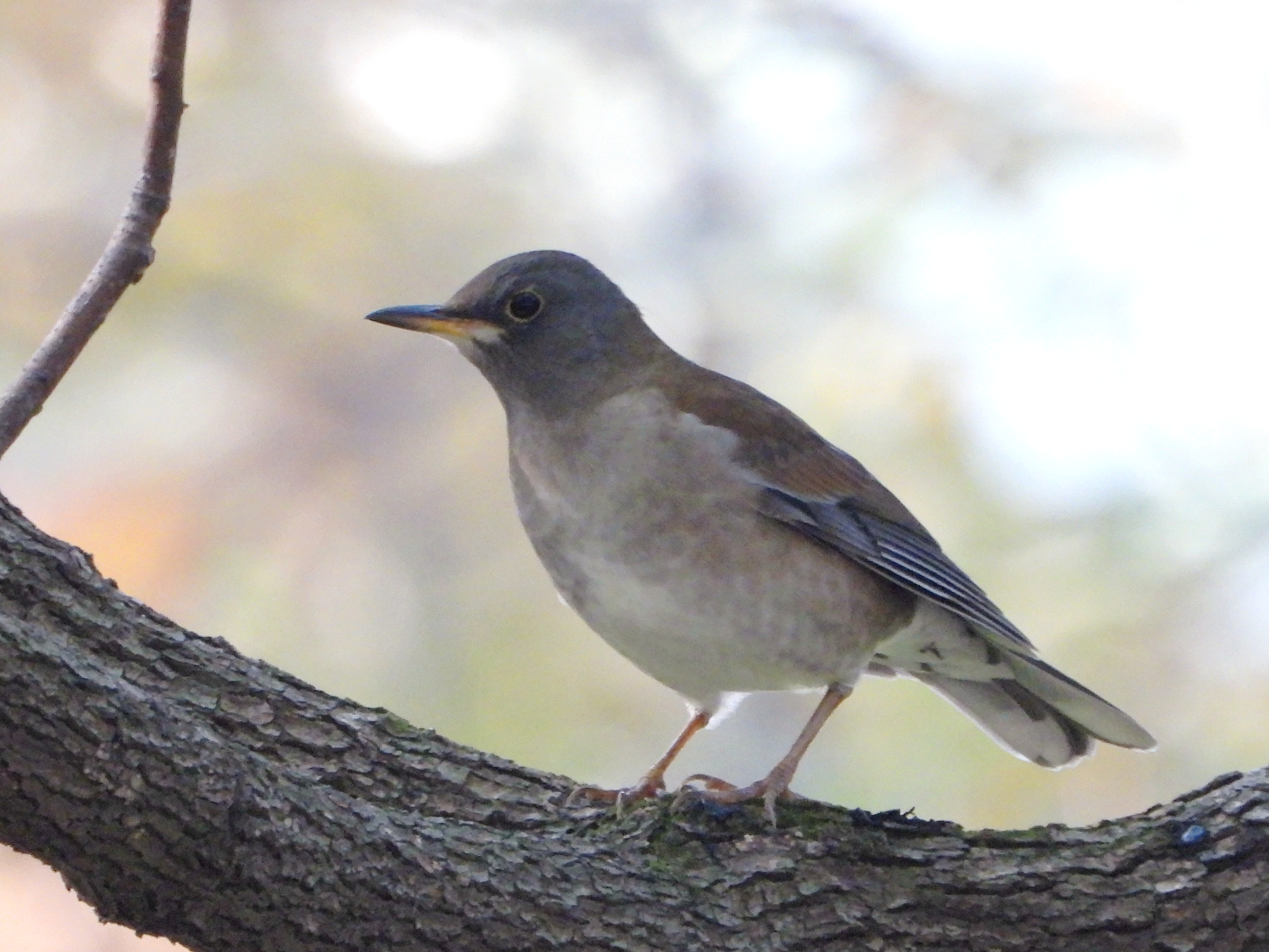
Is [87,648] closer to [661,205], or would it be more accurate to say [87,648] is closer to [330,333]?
[330,333]

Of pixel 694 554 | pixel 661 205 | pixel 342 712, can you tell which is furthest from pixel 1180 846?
pixel 661 205

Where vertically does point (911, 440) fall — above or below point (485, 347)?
above

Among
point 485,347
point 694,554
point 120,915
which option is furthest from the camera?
point 485,347

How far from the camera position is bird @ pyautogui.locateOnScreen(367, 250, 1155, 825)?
4352 mm

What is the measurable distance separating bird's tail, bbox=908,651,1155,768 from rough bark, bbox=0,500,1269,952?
1057 millimetres

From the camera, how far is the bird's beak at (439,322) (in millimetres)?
4637

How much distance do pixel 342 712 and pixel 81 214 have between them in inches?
166

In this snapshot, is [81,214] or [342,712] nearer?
[342,712]

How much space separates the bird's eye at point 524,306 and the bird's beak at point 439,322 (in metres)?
0.07

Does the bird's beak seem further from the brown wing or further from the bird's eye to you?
the brown wing

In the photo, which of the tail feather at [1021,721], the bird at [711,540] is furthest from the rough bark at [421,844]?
the tail feather at [1021,721]

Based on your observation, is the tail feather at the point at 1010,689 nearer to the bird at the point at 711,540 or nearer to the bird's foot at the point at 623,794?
the bird at the point at 711,540

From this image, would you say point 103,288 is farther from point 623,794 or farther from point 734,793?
point 734,793

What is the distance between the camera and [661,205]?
7477mm
